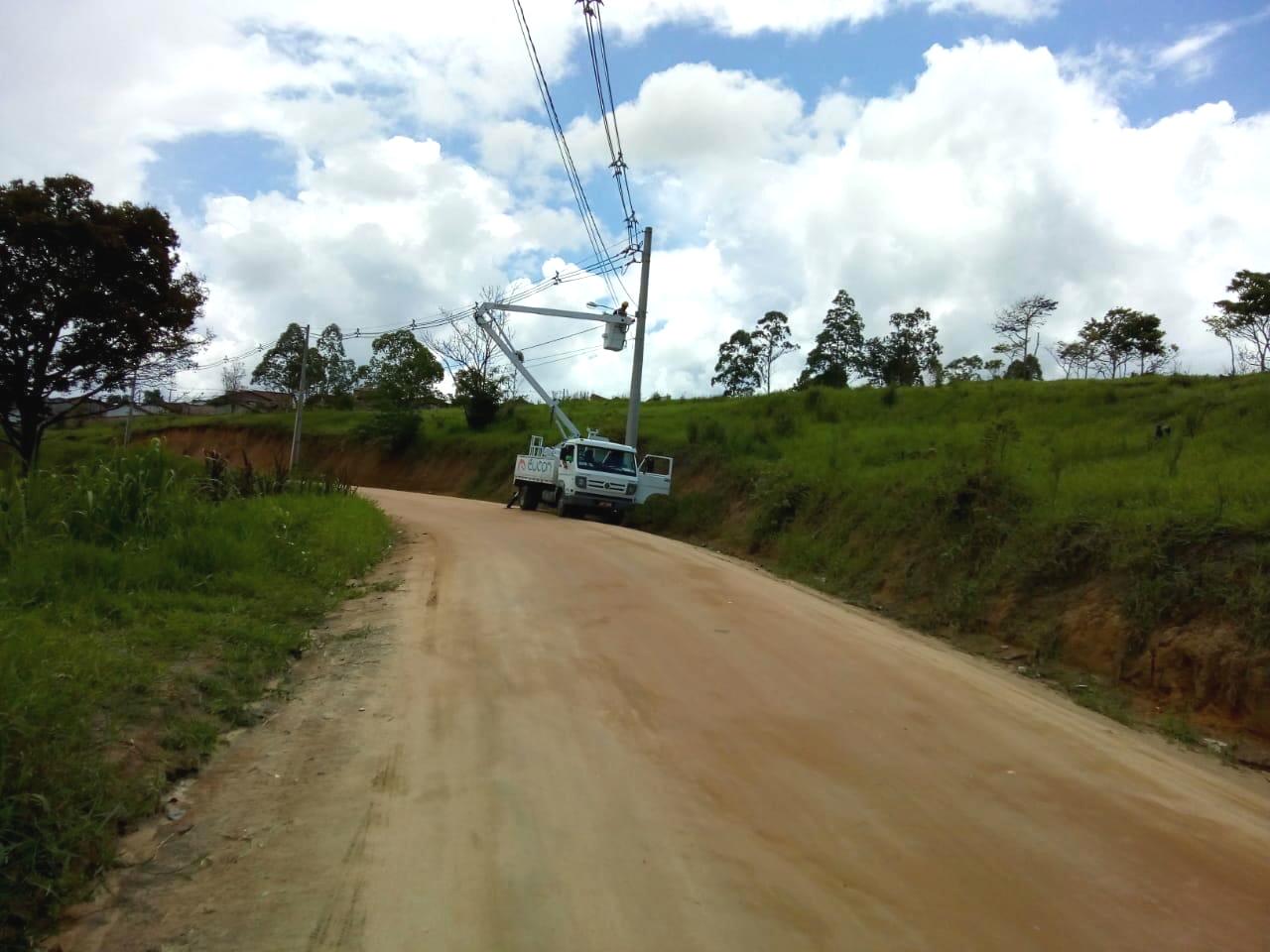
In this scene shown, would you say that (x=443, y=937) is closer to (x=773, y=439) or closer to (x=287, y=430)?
(x=773, y=439)

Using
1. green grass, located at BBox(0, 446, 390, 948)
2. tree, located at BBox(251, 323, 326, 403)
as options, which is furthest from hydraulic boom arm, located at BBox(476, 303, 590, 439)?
tree, located at BBox(251, 323, 326, 403)

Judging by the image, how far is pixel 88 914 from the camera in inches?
153

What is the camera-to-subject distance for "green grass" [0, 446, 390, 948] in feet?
13.8

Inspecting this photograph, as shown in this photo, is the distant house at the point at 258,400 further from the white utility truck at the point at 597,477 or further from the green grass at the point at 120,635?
the green grass at the point at 120,635

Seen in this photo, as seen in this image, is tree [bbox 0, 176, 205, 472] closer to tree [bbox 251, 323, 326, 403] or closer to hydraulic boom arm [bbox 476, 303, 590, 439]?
hydraulic boom arm [bbox 476, 303, 590, 439]

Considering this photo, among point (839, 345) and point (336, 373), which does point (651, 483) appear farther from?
point (336, 373)

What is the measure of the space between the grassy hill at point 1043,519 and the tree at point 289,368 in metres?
44.2

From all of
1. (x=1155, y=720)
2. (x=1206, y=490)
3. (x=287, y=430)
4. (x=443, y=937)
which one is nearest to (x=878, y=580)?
(x=1206, y=490)

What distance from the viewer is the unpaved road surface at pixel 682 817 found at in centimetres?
397

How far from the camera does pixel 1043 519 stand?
1242 centimetres

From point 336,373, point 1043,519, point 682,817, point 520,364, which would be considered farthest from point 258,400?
point 682,817

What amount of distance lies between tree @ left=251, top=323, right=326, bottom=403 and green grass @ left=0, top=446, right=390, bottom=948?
54.3m

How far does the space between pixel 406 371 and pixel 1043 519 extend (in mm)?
47935

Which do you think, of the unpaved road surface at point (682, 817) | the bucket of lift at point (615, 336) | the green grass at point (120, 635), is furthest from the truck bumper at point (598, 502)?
the unpaved road surface at point (682, 817)
